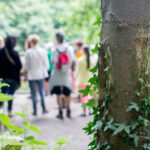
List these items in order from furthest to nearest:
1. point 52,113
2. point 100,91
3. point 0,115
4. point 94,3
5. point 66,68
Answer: point 94,3, point 52,113, point 66,68, point 100,91, point 0,115

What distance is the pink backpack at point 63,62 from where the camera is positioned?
7.09 metres

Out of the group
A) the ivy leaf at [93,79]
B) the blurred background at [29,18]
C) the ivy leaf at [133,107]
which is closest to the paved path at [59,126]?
the ivy leaf at [93,79]

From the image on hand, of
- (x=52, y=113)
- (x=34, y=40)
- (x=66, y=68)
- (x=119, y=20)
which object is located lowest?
(x=52, y=113)

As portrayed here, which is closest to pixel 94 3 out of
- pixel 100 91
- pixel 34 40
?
pixel 34 40

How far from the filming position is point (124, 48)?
1933mm

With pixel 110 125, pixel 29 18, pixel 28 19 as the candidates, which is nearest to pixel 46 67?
pixel 110 125

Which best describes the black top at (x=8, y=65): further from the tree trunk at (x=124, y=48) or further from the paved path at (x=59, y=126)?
the tree trunk at (x=124, y=48)

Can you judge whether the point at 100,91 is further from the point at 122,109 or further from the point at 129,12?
the point at 129,12

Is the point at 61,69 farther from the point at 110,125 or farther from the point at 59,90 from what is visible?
the point at 110,125

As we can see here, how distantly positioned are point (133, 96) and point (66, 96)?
223 inches

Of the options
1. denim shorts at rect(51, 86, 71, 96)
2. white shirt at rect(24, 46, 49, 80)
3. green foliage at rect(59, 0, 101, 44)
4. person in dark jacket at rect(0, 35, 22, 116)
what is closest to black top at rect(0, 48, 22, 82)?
person in dark jacket at rect(0, 35, 22, 116)

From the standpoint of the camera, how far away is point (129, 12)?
191 cm

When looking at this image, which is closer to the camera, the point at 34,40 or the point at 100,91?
the point at 100,91

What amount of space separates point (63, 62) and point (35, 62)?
0.81 meters
